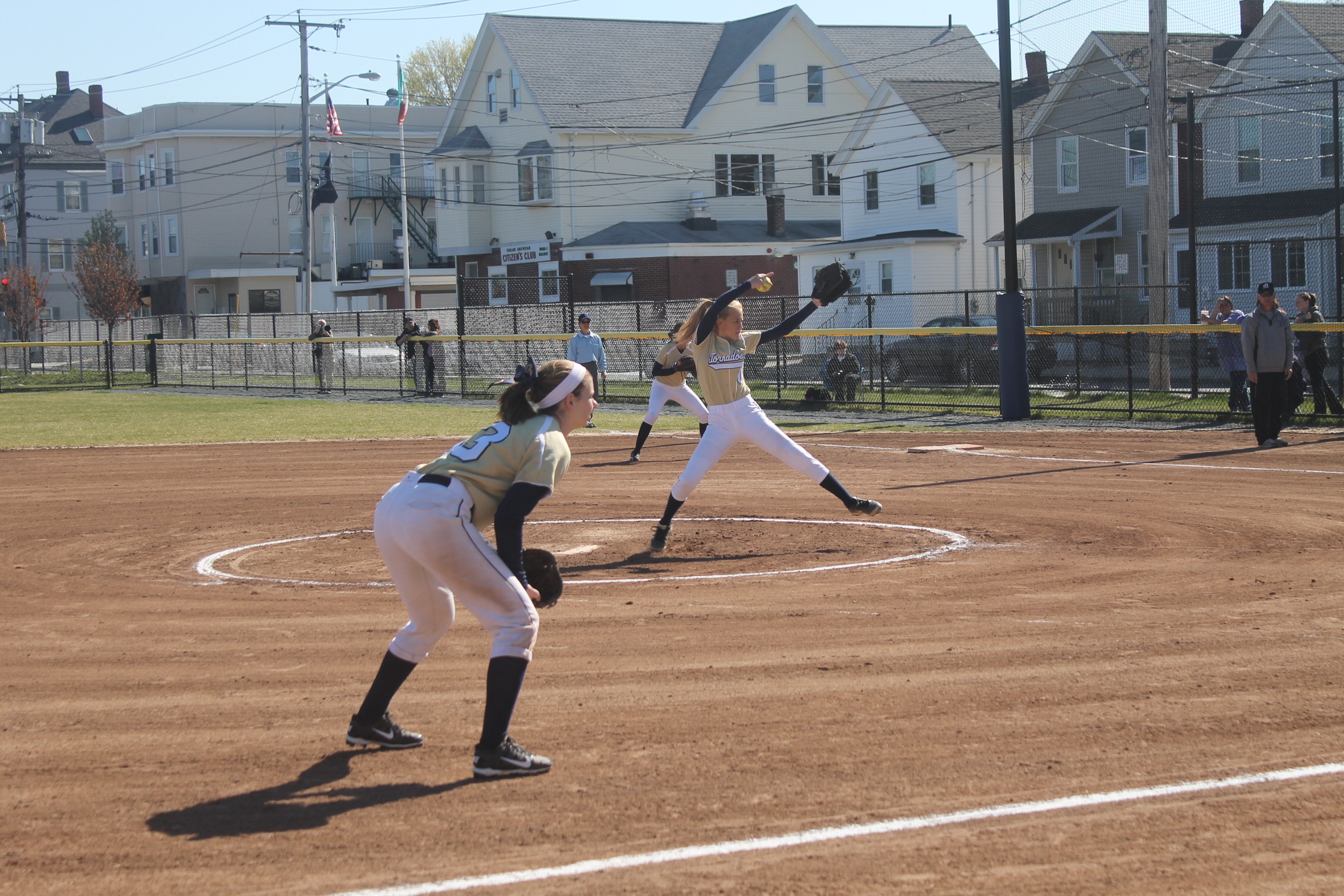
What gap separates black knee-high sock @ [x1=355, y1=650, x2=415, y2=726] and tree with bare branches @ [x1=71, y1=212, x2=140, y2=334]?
196 ft

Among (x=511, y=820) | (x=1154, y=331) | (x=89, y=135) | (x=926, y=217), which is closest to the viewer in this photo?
(x=511, y=820)

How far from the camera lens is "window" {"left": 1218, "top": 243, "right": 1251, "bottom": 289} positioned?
35.8m

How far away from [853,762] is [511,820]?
151cm

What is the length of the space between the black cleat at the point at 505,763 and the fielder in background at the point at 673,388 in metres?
6.33

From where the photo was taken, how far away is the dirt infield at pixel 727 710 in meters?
4.95

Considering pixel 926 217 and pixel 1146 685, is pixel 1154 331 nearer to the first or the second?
pixel 1146 685

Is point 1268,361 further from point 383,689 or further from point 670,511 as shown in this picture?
point 383,689

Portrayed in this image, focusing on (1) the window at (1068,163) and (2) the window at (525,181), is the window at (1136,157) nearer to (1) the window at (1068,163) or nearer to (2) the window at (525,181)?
(1) the window at (1068,163)

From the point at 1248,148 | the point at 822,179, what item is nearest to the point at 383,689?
the point at 1248,148

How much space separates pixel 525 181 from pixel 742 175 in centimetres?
858

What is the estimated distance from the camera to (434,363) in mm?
36812

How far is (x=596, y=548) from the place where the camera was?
1169cm

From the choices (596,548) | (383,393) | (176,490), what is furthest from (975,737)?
(383,393)

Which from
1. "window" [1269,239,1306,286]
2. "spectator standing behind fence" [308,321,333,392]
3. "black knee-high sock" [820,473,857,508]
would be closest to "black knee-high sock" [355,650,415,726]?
"black knee-high sock" [820,473,857,508]
